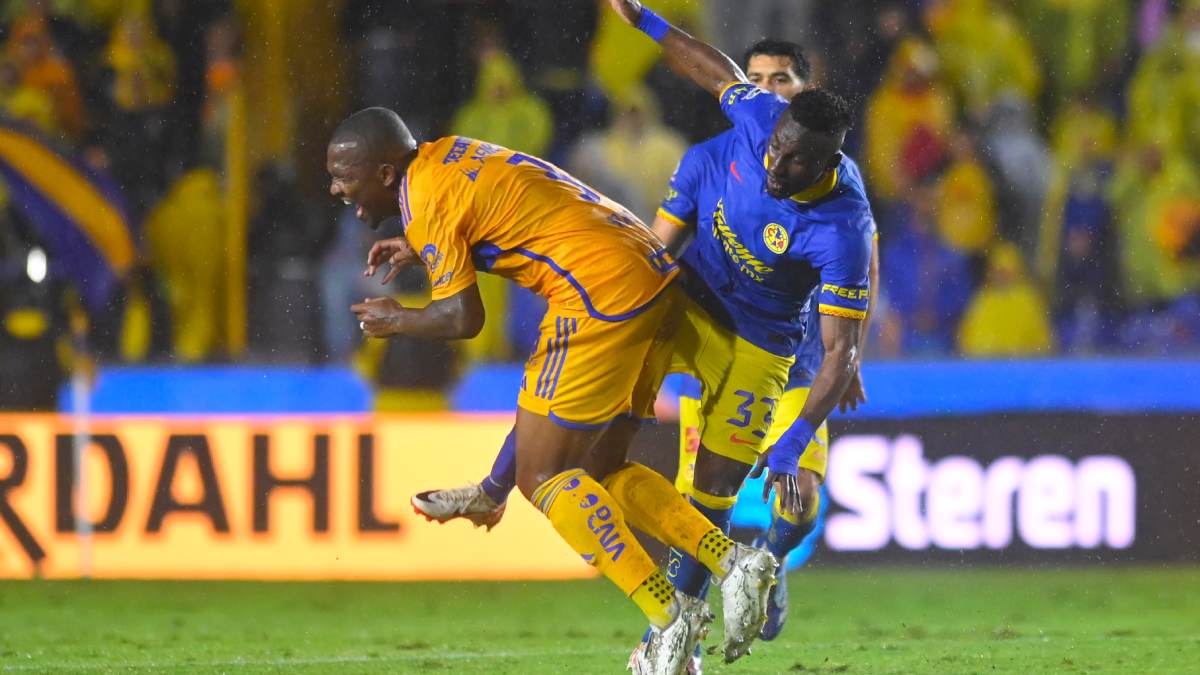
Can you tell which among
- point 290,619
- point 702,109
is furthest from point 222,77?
point 290,619

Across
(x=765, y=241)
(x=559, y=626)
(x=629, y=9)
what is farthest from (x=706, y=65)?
(x=559, y=626)

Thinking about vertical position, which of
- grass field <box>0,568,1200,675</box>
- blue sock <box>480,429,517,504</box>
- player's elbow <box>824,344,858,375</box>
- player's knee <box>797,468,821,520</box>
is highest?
player's elbow <box>824,344,858,375</box>

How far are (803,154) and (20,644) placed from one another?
3728mm

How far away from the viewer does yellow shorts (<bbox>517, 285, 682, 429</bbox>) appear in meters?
5.41

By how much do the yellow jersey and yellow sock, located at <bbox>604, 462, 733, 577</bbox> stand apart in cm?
59

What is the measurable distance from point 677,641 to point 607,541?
0.37 metres

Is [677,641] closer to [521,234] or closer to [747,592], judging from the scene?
[747,592]

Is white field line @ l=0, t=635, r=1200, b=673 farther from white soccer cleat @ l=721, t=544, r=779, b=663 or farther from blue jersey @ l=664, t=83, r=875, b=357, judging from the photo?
blue jersey @ l=664, t=83, r=875, b=357

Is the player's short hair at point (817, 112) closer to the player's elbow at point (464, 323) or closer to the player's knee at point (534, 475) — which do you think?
the player's elbow at point (464, 323)

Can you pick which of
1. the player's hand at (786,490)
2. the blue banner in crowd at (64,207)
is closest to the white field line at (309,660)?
the player's hand at (786,490)

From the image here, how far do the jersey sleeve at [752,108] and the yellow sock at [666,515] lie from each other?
1.20m

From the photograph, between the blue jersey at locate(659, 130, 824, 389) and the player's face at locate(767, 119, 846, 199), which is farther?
the blue jersey at locate(659, 130, 824, 389)

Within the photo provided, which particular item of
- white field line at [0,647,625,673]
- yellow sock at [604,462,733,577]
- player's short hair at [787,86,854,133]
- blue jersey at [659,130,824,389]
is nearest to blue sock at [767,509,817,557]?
blue jersey at [659,130,824,389]

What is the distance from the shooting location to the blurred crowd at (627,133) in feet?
33.6
